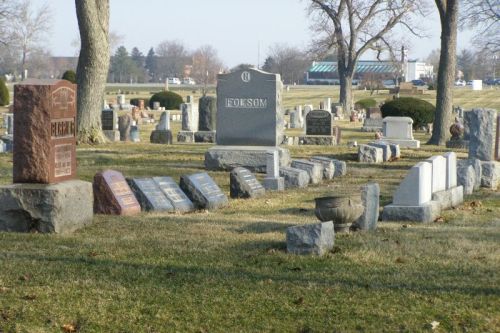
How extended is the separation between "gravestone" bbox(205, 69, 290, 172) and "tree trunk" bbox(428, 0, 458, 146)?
10.1 metres

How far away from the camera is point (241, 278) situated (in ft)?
25.7

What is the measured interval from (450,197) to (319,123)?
613 inches

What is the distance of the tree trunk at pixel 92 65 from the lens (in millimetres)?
22906

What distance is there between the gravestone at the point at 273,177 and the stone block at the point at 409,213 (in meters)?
3.93

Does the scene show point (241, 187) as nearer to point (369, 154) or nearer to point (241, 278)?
point (241, 278)

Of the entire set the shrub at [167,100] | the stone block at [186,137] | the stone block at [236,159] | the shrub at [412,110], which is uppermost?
the shrub at [167,100]

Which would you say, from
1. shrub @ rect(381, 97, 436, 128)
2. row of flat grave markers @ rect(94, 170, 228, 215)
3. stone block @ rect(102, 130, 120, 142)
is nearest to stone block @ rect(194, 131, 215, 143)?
stone block @ rect(102, 130, 120, 142)

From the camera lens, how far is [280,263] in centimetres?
837

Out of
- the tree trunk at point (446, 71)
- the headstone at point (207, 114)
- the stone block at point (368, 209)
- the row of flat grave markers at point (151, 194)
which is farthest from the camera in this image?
the headstone at point (207, 114)

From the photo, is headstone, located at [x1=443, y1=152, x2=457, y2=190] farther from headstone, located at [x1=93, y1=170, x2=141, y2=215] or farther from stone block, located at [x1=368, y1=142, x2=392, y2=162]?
stone block, located at [x1=368, y1=142, x2=392, y2=162]

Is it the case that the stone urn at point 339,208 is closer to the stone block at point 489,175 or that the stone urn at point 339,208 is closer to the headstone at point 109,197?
the headstone at point 109,197

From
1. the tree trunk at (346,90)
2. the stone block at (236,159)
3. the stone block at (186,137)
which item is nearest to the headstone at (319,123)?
the stone block at (186,137)

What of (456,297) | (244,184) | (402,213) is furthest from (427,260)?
(244,184)

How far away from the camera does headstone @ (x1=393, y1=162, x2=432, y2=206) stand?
36.8 feet
